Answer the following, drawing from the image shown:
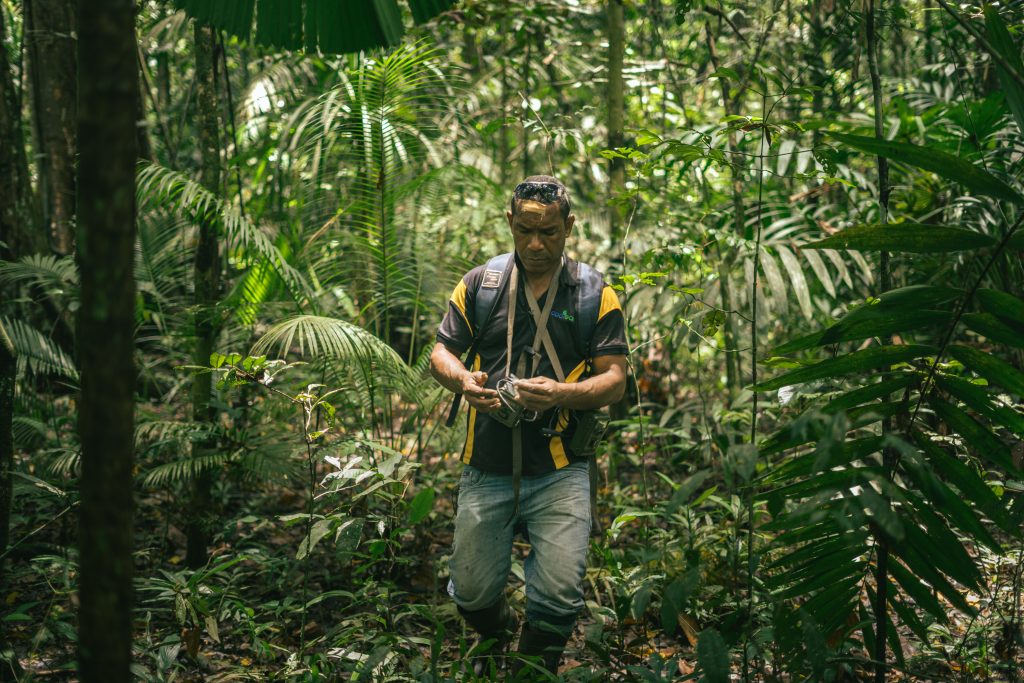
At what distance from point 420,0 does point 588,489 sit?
1.94 meters

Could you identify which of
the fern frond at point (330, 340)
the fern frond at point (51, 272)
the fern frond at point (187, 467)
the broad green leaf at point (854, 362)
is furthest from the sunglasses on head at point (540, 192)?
the fern frond at point (51, 272)

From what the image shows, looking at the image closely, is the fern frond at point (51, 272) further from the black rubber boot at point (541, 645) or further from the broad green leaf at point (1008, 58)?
the broad green leaf at point (1008, 58)

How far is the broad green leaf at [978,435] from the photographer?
2.05 meters

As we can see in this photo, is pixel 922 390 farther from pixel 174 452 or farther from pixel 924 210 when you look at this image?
pixel 174 452

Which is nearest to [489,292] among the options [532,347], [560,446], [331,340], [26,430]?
[532,347]

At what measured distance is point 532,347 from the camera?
10.3 feet

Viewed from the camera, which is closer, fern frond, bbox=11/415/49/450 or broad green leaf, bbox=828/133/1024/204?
broad green leaf, bbox=828/133/1024/204

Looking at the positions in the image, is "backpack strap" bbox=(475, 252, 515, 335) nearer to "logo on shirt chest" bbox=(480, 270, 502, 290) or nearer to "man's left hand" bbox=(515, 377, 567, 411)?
"logo on shirt chest" bbox=(480, 270, 502, 290)

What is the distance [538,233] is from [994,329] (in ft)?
5.34

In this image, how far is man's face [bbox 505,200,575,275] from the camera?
3.08m

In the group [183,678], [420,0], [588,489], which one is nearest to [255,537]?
[183,678]

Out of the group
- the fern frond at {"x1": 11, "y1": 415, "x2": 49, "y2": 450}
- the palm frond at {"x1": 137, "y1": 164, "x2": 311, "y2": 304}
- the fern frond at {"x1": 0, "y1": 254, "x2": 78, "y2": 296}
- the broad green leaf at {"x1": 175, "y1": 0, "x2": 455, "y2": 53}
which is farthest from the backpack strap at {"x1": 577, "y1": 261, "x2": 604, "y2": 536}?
the fern frond at {"x1": 11, "y1": 415, "x2": 49, "y2": 450}

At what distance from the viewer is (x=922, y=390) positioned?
7.02ft

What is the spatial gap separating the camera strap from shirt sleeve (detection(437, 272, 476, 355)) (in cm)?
19
